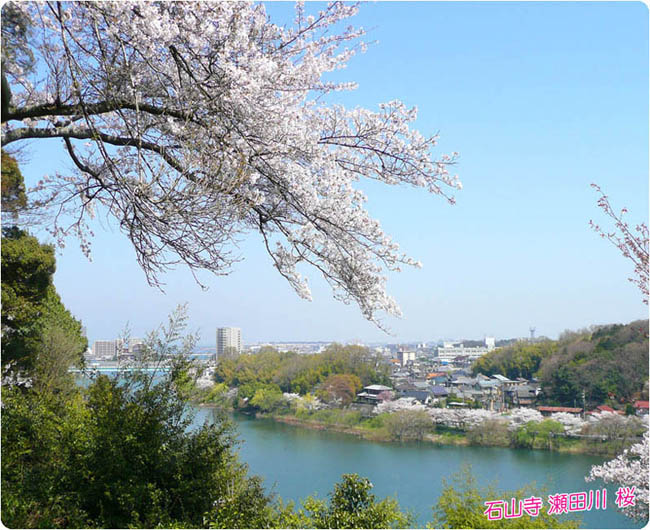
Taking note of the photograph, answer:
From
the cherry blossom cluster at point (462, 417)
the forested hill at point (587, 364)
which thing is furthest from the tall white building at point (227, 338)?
the forested hill at point (587, 364)

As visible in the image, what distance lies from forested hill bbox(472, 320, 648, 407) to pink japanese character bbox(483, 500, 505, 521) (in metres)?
5.38

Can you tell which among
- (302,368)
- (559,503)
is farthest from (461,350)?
(559,503)

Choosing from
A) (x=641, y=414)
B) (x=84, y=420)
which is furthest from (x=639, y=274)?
(x=641, y=414)

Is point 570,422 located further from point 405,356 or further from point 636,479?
point 636,479

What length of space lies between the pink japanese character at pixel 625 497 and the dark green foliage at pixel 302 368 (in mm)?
10663

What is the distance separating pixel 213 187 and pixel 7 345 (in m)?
5.37

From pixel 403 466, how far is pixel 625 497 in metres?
5.82

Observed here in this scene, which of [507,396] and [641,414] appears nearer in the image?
[641,414]

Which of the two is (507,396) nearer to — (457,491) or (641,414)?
(641,414)

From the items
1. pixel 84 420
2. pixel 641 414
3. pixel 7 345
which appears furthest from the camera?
pixel 641 414

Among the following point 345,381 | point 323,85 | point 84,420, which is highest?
point 323,85

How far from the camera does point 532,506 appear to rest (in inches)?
117

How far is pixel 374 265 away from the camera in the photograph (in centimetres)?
253

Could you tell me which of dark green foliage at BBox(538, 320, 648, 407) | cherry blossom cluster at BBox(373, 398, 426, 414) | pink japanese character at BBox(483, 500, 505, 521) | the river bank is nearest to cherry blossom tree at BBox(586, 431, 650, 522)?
pink japanese character at BBox(483, 500, 505, 521)
